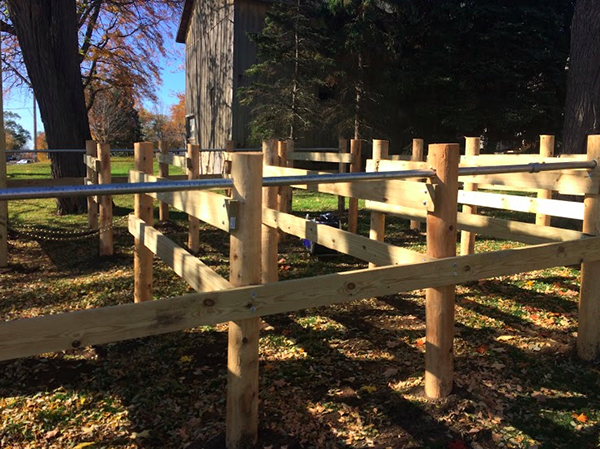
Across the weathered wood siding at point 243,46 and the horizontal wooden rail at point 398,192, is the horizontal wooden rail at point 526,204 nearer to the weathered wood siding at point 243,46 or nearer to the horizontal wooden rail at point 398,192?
the horizontal wooden rail at point 398,192

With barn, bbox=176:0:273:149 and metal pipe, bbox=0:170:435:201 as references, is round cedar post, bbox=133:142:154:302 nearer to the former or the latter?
metal pipe, bbox=0:170:435:201

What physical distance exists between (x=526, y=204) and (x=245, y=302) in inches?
142

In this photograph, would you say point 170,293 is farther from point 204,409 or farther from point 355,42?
point 355,42

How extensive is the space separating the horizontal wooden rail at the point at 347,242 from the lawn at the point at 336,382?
36.9 inches

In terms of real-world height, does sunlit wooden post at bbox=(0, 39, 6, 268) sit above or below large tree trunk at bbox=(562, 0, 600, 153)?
below

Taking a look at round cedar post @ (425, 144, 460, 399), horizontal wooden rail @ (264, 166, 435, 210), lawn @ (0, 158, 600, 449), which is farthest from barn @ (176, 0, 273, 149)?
round cedar post @ (425, 144, 460, 399)

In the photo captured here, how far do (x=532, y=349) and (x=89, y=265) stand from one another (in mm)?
5576

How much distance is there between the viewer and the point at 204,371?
4.13 metres

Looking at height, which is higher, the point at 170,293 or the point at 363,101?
the point at 363,101

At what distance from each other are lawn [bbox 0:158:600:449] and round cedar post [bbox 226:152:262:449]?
0.19m

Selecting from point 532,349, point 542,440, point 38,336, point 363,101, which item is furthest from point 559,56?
point 38,336

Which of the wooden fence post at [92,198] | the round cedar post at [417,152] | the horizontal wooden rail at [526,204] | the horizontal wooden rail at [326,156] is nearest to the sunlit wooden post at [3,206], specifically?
the wooden fence post at [92,198]

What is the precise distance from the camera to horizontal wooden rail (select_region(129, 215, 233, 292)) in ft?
9.98

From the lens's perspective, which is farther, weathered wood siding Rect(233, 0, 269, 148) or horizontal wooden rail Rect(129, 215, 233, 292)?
weathered wood siding Rect(233, 0, 269, 148)
